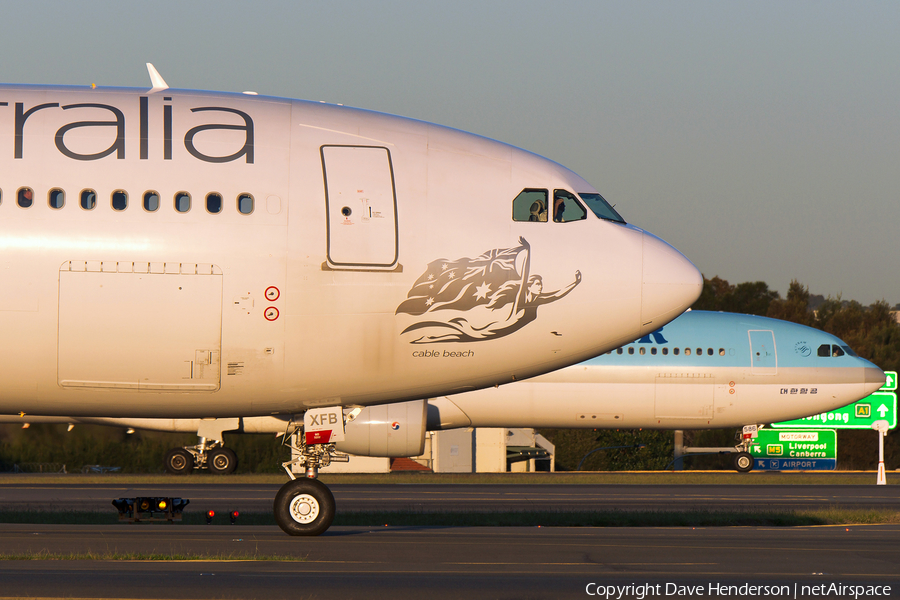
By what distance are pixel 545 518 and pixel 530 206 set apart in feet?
27.6

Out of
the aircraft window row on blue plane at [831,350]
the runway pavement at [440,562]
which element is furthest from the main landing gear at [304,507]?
the aircraft window row on blue plane at [831,350]

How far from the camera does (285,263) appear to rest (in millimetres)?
14172

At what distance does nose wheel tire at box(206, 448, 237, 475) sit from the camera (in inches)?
1480

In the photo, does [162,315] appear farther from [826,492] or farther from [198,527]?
[826,492]

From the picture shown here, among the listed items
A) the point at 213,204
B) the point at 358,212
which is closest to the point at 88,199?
the point at 213,204

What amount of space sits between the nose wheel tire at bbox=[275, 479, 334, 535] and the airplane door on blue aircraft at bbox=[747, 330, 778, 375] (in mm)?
25616

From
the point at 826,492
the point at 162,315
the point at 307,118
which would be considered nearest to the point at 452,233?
the point at 307,118

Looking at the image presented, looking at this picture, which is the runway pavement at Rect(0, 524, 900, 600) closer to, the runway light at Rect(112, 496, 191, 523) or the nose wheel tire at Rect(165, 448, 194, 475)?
the runway light at Rect(112, 496, 191, 523)

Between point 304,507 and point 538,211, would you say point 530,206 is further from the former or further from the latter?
point 304,507

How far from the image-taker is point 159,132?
1438cm

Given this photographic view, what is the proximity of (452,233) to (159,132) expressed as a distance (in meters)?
4.22

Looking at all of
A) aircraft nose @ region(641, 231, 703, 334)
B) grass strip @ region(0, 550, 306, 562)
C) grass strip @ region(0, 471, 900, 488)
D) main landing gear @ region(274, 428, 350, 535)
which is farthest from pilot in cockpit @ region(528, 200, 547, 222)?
grass strip @ region(0, 471, 900, 488)

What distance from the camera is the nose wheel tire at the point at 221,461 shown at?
37594 mm

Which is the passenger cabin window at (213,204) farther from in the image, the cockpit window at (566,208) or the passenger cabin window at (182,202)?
the cockpit window at (566,208)
